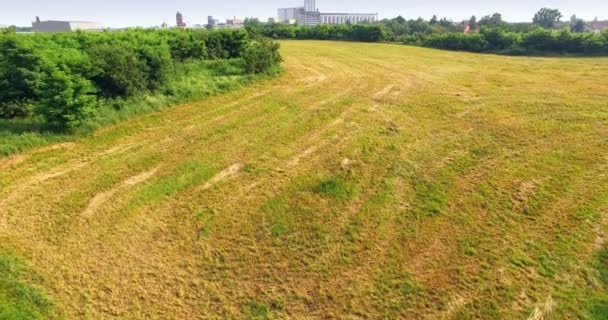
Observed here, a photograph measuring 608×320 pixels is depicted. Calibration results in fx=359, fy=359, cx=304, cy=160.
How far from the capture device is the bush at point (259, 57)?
14.1 meters

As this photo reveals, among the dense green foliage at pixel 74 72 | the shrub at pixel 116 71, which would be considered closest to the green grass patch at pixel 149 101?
the dense green foliage at pixel 74 72

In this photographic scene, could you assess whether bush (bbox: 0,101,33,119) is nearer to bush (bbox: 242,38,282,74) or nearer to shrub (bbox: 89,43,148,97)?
shrub (bbox: 89,43,148,97)

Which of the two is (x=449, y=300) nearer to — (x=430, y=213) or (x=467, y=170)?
(x=430, y=213)

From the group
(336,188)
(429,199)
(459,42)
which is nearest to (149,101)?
(336,188)

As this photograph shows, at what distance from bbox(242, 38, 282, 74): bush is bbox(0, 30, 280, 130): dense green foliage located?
3065mm

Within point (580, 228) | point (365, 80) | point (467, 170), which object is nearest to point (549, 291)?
point (580, 228)

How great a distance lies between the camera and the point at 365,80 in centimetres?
1451

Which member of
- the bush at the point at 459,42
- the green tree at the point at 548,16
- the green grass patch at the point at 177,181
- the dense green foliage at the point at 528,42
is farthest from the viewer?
the green tree at the point at 548,16

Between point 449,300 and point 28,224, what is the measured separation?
19.6 feet

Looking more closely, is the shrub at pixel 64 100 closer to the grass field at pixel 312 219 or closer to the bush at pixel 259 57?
the grass field at pixel 312 219

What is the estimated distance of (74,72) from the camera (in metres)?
8.45

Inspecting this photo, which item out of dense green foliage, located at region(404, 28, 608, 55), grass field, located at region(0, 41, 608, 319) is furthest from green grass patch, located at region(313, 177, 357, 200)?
dense green foliage, located at region(404, 28, 608, 55)

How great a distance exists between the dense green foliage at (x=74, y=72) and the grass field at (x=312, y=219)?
0.94 m

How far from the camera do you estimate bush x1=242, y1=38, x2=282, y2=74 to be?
14117mm
